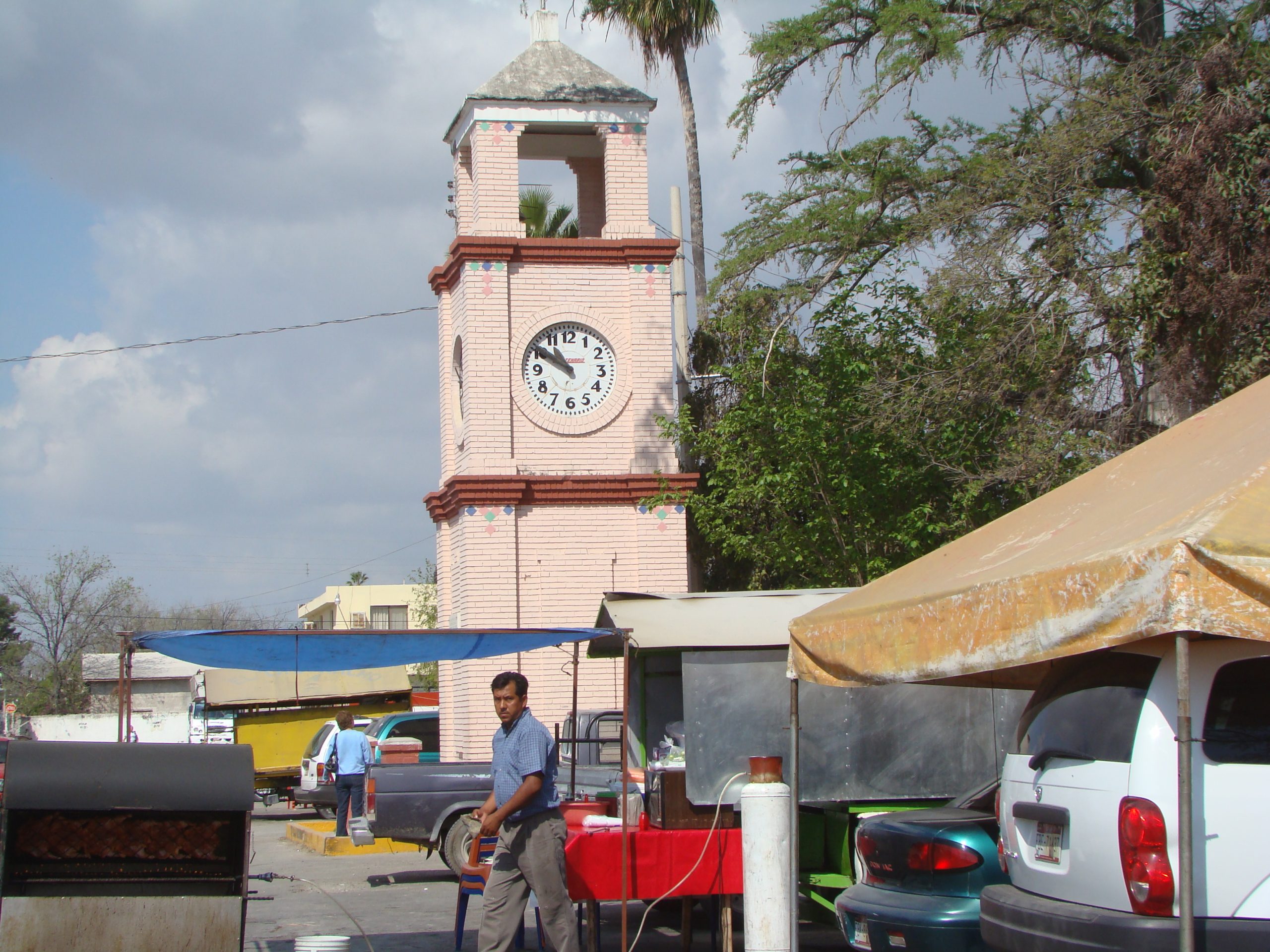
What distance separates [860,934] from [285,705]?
21.7 metres

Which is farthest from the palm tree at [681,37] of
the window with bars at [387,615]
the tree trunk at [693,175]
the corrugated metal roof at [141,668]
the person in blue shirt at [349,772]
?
the window with bars at [387,615]

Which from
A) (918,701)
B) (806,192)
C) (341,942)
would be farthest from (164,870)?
(806,192)

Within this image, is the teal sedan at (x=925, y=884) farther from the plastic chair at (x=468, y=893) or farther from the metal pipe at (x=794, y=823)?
the plastic chair at (x=468, y=893)

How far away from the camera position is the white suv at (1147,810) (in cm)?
491

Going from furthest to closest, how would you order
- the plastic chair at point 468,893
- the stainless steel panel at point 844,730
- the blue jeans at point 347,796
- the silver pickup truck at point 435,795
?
the blue jeans at point 347,796, the silver pickup truck at point 435,795, the plastic chair at point 468,893, the stainless steel panel at point 844,730

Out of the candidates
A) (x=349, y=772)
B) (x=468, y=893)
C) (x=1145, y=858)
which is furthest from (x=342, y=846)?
(x=1145, y=858)

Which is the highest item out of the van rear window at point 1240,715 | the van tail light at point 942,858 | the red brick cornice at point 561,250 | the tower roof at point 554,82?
the tower roof at point 554,82

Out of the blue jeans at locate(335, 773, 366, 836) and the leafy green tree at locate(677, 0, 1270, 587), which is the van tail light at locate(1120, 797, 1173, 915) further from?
the blue jeans at locate(335, 773, 366, 836)

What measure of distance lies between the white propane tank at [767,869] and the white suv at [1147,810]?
6.71 ft

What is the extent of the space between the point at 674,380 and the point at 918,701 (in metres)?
9.79

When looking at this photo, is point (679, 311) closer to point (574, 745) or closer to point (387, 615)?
point (574, 745)

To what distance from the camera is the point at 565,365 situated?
18.6m

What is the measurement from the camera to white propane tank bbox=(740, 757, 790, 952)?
25.1ft

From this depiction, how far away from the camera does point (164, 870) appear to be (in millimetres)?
7902
